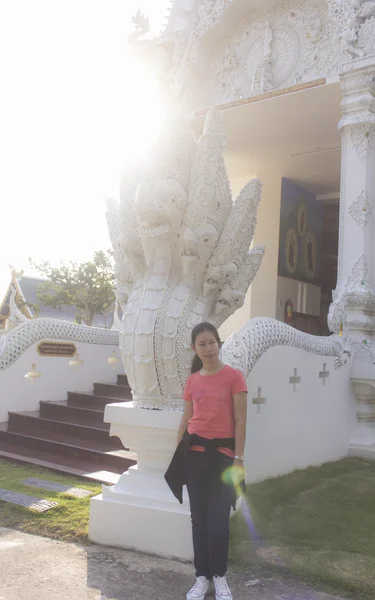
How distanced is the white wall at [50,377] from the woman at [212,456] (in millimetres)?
4473

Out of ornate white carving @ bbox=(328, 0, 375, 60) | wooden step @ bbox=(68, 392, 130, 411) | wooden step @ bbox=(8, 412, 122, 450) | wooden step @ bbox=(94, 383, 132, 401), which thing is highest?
ornate white carving @ bbox=(328, 0, 375, 60)

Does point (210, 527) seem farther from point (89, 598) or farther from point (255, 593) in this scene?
point (89, 598)

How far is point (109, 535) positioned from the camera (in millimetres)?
3361

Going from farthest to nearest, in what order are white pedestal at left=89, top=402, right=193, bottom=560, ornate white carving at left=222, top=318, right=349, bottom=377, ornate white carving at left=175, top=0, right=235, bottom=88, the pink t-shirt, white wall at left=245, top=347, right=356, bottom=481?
ornate white carving at left=175, top=0, right=235, bottom=88 → white wall at left=245, top=347, right=356, bottom=481 → ornate white carving at left=222, top=318, right=349, bottom=377 → white pedestal at left=89, top=402, right=193, bottom=560 → the pink t-shirt

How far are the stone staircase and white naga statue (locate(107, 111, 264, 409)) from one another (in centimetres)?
159

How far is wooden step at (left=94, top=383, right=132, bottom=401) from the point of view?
7102mm

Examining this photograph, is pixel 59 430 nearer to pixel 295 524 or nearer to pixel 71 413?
pixel 71 413

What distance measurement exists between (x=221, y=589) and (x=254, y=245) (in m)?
4.05

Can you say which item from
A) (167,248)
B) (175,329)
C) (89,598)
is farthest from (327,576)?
(167,248)

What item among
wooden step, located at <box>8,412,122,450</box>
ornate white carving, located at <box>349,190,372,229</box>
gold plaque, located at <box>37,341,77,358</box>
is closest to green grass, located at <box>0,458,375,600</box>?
wooden step, located at <box>8,412,122,450</box>

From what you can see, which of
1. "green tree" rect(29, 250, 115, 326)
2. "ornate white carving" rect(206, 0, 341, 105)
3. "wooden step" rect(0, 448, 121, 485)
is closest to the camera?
"wooden step" rect(0, 448, 121, 485)

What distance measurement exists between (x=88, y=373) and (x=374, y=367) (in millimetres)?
3612

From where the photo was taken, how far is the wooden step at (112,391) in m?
7.10

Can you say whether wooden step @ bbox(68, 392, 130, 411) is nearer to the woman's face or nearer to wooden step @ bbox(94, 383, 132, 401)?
wooden step @ bbox(94, 383, 132, 401)
